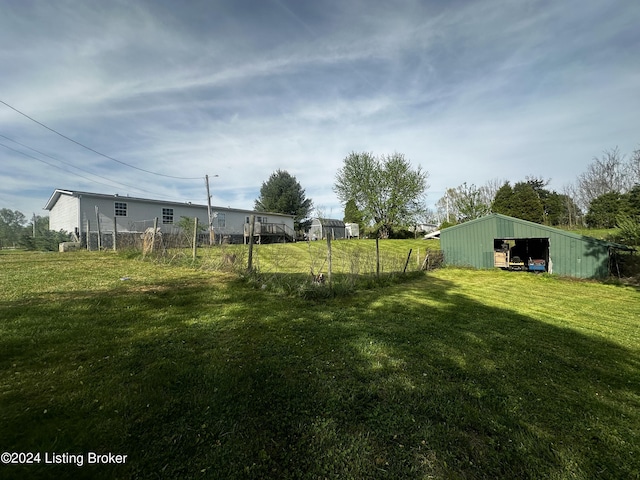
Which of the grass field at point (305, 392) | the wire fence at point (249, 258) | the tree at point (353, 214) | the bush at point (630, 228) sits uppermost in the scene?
the tree at point (353, 214)

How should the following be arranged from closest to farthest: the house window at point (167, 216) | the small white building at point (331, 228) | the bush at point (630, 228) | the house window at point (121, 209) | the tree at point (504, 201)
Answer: the bush at point (630, 228), the house window at point (121, 209), the house window at point (167, 216), the tree at point (504, 201), the small white building at point (331, 228)

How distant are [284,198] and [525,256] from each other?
Result: 28891 millimetres

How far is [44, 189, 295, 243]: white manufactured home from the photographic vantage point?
58.9 ft

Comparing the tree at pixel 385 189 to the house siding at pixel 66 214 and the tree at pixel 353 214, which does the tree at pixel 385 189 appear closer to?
the tree at pixel 353 214

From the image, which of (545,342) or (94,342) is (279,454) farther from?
(545,342)

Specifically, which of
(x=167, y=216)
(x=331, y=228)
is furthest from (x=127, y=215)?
(x=331, y=228)

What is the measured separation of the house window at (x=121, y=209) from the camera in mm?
19469

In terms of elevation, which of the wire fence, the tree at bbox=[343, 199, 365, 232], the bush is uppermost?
the tree at bbox=[343, 199, 365, 232]

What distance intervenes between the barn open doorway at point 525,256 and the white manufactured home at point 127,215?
48.0 feet

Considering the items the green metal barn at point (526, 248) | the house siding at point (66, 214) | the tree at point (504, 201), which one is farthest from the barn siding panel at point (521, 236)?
the house siding at point (66, 214)

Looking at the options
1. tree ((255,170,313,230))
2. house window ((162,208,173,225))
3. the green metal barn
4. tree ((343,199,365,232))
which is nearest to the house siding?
house window ((162,208,173,225))

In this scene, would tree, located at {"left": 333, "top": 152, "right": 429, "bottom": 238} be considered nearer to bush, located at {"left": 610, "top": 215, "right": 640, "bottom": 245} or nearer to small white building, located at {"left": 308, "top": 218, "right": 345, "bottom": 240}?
small white building, located at {"left": 308, "top": 218, "right": 345, "bottom": 240}

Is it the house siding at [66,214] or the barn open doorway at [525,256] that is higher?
the house siding at [66,214]

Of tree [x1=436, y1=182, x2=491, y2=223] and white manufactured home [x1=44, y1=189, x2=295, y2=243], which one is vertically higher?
tree [x1=436, y1=182, x2=491, y2=223]
